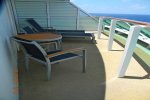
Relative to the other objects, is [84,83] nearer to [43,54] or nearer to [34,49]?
[43,54]

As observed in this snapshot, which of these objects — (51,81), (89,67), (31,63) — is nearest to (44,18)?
(31,63)

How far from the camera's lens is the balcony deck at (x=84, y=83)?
282cm

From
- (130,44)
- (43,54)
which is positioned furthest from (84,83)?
(130,44)

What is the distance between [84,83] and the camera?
3240mm

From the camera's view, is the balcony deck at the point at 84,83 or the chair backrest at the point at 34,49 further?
the chair backrest at the point at 34,49

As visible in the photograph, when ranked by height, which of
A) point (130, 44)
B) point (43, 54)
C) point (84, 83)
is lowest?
point (84, 83)

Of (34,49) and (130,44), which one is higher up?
(130,44)

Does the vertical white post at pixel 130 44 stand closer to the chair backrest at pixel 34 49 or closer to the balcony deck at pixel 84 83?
the balcony deck at pixel 84 83

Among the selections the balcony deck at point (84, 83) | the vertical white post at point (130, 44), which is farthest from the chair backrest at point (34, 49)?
the vertical white post at point (130, 44)

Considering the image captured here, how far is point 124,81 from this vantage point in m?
3.36

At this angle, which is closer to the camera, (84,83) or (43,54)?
(43,54)

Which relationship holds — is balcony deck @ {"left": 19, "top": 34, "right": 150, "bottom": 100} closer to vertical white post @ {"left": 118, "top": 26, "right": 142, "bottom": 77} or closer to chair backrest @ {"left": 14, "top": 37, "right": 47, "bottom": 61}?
vertical white post @ {"left": 118, "top": 26, "right": 142, "bottom": 77}

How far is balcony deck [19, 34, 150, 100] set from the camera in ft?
9.25

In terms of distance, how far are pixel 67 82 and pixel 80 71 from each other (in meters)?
0.63
